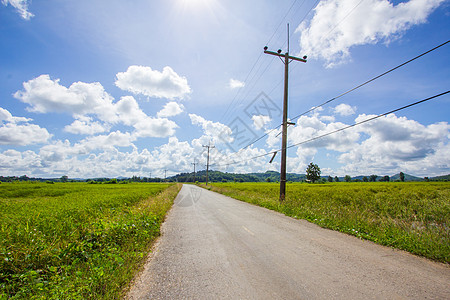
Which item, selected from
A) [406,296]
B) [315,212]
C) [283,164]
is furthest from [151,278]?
[283,164]

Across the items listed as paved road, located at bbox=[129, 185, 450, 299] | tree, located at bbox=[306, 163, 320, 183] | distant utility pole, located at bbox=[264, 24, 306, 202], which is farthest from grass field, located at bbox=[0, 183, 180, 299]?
tree, located at bbox=[306, 163, 320, 183]

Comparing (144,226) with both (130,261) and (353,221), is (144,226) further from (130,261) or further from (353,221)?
(353,221)

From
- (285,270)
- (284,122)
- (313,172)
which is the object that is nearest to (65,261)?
(285,270)

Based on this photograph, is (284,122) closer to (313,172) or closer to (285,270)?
(285,270)

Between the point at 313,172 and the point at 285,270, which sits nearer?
the point at 285,270

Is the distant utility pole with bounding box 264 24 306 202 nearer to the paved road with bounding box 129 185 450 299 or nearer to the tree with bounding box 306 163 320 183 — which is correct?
the paved road with bounding box 129 185 450 299

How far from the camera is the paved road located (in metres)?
3.23

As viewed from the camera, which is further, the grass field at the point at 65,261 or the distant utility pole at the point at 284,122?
the distant utility pole at the point at 284,122

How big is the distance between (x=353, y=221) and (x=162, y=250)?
729 cm

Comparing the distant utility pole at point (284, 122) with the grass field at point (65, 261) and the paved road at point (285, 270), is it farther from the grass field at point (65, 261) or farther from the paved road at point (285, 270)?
the grass field at point (65, 261)

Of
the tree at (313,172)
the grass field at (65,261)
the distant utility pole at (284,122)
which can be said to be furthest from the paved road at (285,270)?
the tree at (313,172)

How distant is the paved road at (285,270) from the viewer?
323 centimetres

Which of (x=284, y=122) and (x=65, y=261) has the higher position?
(x=284, y=122)

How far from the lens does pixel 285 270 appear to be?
3.97 metres
